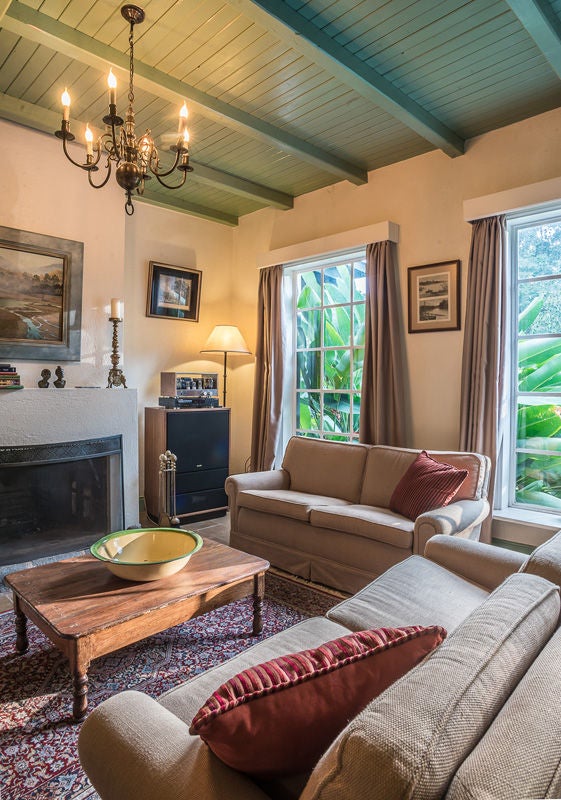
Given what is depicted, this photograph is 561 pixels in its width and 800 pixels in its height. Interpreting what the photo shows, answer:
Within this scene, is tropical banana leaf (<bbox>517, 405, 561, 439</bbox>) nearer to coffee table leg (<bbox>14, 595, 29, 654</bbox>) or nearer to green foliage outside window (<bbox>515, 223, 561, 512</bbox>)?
green foliage outside window (<bbox>515, 223, 561, 512</bbox>)

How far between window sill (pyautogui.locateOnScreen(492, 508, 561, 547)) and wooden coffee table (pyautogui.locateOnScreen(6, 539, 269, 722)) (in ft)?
5.75

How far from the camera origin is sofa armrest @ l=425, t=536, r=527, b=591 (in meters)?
1.88

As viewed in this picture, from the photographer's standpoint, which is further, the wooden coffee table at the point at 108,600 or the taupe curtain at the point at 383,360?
the taupe curtain at the point at 383,360

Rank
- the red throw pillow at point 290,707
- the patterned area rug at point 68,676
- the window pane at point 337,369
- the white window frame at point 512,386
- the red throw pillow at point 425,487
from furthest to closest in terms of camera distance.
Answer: the window pane at point 337,369, the white window frame at point 512,386, the red throw pillow at point 425,487, the patterned area rug at point 68,676, the red throw pillow at point 290,707

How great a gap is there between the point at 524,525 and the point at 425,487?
2.69 feet

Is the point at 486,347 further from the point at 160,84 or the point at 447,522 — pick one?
the point at 160,84

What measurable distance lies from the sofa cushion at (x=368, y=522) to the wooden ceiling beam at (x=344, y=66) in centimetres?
235

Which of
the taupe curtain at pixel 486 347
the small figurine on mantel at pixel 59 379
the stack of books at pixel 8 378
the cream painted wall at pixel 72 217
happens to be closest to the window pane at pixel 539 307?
the taupe curtain at pixel 486 347

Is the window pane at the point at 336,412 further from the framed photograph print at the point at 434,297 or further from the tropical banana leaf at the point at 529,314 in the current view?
the tropical banana leaf at the point at 529,314

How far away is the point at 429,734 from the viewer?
0.64 m

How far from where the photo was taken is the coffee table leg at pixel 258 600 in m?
2.23

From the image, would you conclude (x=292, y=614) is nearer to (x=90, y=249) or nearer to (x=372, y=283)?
(x=372, y=283)

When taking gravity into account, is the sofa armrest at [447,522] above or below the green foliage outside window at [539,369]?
below

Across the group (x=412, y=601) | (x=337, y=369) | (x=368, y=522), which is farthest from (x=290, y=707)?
(x=337, y=369)
